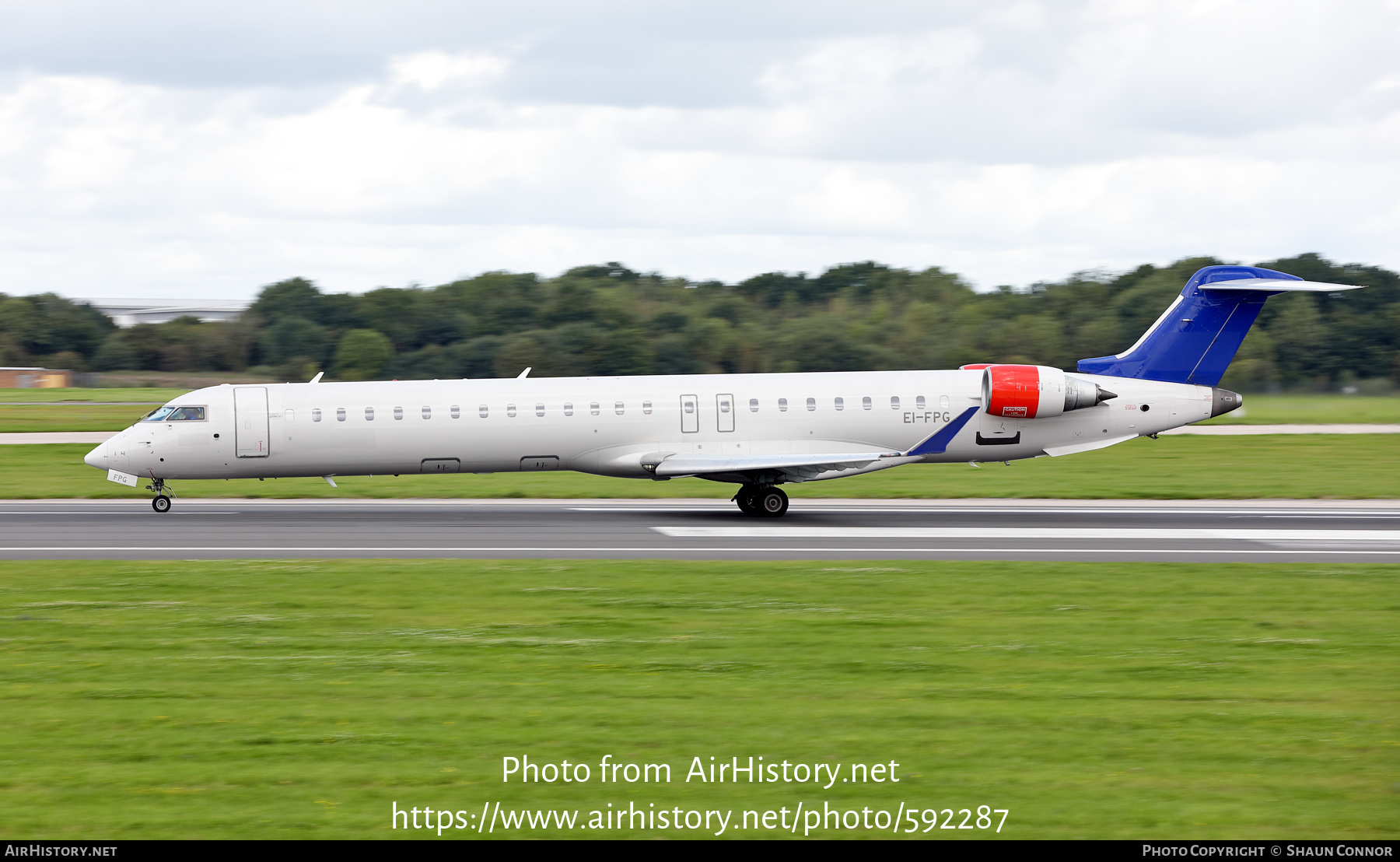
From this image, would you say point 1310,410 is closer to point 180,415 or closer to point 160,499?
point 180,415

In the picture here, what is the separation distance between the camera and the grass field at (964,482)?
99.2 ft

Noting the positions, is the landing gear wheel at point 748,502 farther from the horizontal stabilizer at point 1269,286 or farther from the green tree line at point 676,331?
the green tree line at point 676,331

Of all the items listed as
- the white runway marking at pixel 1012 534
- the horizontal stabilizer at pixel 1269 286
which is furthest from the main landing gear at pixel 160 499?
the horizontal stabilizer at pixel 1269 286

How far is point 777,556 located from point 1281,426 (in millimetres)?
35918

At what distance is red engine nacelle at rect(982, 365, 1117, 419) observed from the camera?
25703 mm

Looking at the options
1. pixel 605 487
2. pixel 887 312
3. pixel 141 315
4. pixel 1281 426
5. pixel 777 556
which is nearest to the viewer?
pixel 777 556

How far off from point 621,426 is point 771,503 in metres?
3.41

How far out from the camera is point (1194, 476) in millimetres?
33406

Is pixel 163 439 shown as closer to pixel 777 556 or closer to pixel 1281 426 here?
pixel 777 556

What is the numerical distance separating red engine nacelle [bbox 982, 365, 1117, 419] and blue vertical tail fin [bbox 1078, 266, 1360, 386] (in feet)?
5.56

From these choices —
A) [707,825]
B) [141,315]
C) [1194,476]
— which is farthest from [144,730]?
[141,315]

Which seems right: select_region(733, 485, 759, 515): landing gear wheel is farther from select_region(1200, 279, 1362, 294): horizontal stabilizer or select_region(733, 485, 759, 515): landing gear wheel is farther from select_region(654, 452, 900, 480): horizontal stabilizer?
select_region(1200, 279, 1362, 294): horizontal stabilizer

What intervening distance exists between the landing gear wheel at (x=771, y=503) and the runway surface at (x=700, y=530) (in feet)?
1.32
